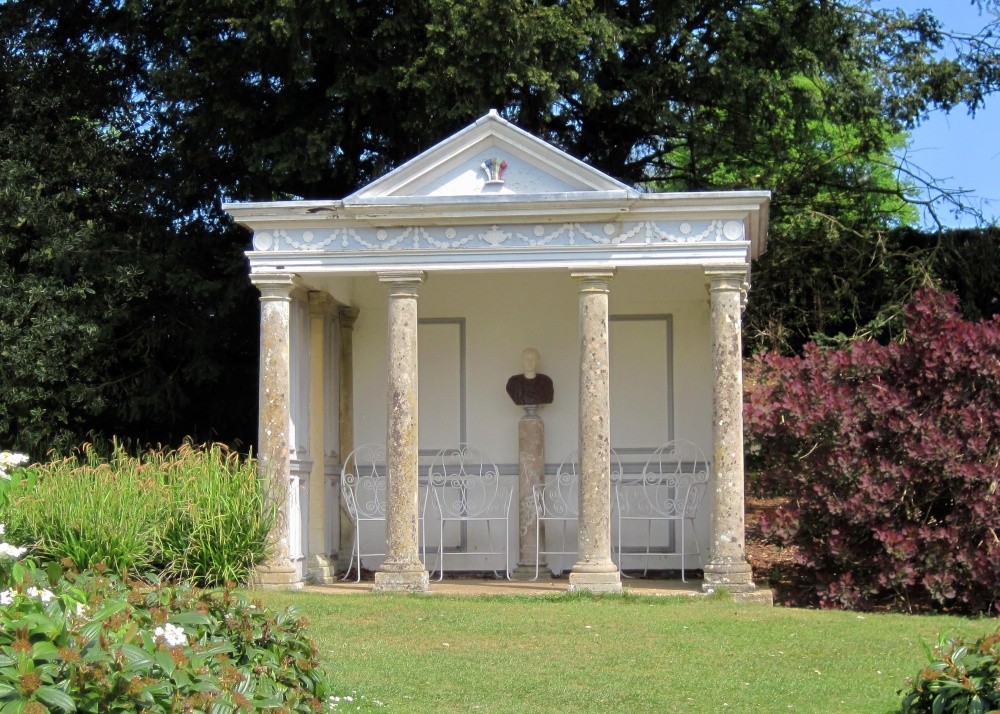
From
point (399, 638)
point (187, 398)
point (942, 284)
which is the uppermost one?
point (942, 284)

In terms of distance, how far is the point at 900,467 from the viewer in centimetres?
1165

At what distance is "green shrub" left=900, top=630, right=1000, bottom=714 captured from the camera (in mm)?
5914

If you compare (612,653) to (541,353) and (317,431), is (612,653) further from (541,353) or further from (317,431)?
(541,353)

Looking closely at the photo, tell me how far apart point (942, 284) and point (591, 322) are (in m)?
7.71

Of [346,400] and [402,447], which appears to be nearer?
[402,447]

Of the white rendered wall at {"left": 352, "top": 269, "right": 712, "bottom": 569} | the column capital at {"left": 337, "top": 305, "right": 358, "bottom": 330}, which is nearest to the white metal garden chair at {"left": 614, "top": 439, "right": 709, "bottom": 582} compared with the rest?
the white rendered wall at {"left": 352, "top": 269, "right": 712, "bottom": 569}

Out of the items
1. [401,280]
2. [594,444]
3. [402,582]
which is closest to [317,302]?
[401,280]

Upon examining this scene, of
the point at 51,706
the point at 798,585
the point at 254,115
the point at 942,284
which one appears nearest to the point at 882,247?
the point at 942,284

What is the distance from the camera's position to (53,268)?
54.3 feet

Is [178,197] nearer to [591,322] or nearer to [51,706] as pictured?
[591,322]

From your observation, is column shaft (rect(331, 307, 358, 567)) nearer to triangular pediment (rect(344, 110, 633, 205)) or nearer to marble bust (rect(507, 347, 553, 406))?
marble bust (rect(507, 347, 553, 406))

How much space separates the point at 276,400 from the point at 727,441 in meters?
4.54

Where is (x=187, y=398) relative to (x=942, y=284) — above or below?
below

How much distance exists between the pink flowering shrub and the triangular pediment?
312 centimetres
